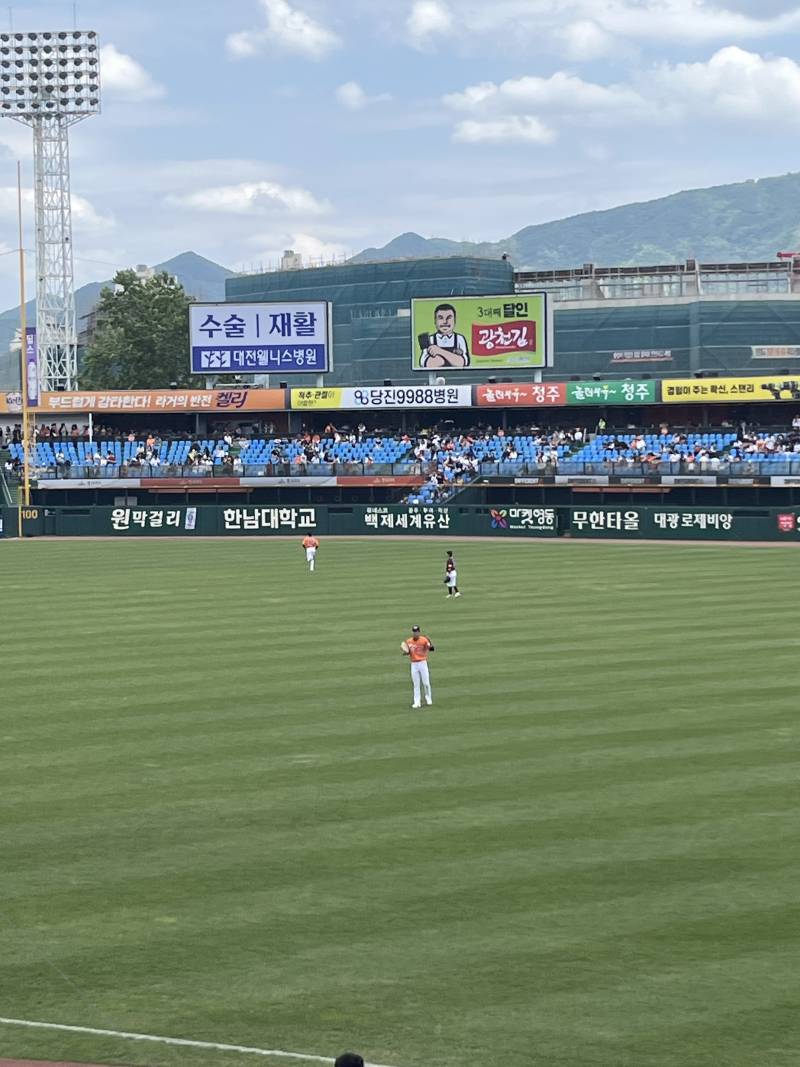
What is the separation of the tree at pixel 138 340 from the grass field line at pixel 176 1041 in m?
113

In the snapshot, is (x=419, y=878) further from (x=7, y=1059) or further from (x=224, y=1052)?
Result: (x=7, y=1059)

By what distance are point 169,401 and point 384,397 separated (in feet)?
43.6

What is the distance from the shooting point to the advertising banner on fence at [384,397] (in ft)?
269

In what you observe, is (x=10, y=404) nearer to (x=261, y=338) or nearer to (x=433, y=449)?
(x=261, y=338)

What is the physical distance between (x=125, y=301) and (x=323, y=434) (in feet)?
147

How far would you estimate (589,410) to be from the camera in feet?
273

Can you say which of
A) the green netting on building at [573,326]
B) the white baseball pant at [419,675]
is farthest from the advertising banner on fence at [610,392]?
the white baseball pant at [419,675]

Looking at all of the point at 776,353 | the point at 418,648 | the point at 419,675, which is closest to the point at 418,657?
the point at 418,648

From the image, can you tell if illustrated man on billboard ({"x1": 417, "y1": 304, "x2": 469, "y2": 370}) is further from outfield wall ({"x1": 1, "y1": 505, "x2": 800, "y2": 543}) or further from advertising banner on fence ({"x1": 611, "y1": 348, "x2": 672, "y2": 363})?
advertising banner on fence ({"x1": 611, "y1": 348, "x2": 672, "y2": 363})

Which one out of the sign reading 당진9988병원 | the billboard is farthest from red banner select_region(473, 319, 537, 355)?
→ the sign reading 당진9988병원

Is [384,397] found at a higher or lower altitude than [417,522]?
higher

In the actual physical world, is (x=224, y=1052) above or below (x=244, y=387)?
below

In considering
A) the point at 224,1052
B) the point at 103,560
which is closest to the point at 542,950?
the point at 224,1052

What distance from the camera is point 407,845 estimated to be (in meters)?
16.5
